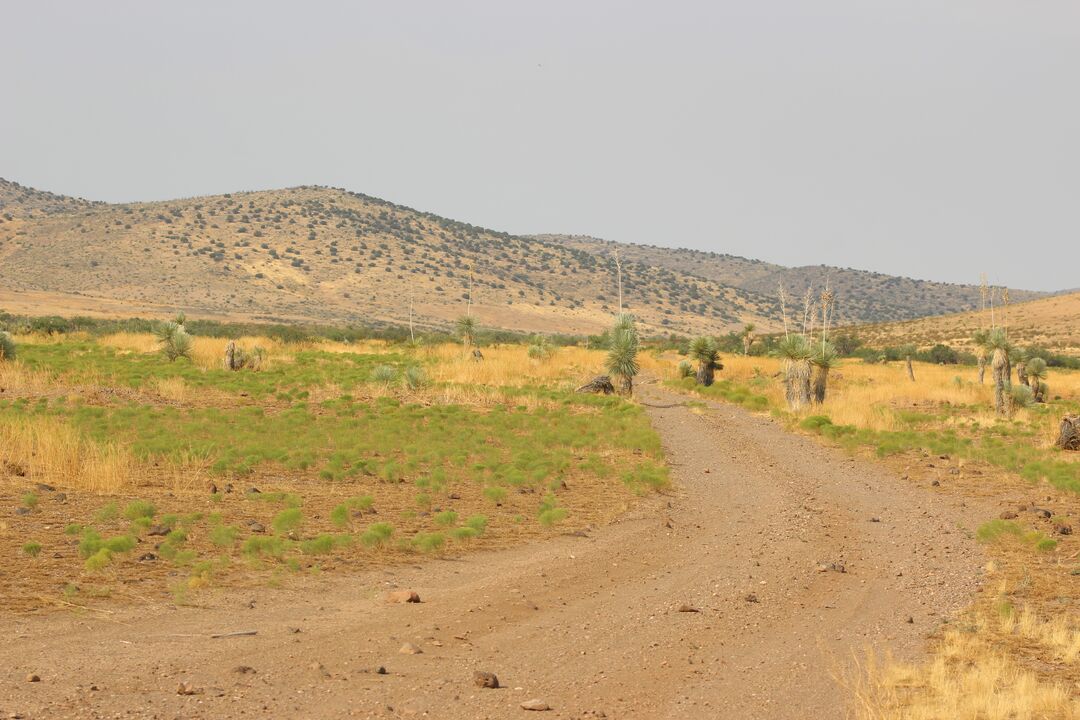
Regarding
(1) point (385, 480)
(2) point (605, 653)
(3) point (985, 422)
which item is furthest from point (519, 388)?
(2) point (605, 653)

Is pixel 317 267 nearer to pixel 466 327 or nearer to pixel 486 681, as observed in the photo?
pixel 466 327

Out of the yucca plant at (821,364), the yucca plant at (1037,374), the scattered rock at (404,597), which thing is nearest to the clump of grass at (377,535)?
the scattered rock at (404,597)

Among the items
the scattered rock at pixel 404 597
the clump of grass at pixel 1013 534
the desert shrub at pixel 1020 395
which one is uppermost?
the desert shrub at pixel 1020 395

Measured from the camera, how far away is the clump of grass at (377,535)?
11.7 m

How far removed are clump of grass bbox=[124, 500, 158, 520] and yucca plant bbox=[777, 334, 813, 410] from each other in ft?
68.9

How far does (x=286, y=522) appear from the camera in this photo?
12.2 m

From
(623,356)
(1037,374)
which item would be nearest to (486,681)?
(623,356)

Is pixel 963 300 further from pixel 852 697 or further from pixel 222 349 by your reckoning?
pixel 852 697

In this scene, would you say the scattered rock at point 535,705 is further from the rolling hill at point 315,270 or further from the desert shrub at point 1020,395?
the rolling hill at point 315,270

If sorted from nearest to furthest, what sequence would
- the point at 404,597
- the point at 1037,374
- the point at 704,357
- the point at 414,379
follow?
1. the point at 404,597
2. the point at 414,379
3. the point at 1037,374
4. the point at 704,357

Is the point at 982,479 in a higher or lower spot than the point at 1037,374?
lower

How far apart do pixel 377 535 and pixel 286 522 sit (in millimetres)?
1283

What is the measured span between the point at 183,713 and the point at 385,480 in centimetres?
968

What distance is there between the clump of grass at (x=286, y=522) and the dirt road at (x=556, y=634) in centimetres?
199
